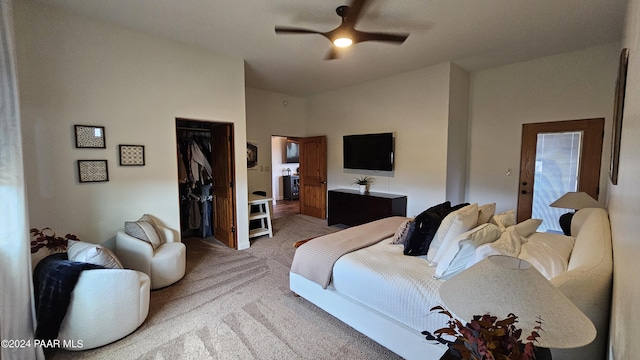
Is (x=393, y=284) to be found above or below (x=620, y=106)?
below

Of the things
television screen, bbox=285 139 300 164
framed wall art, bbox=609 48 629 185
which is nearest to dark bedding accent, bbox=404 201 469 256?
framed wall art, bbox=609 48 629 185

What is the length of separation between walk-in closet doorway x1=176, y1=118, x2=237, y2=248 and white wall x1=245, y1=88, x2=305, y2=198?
3.86 ft

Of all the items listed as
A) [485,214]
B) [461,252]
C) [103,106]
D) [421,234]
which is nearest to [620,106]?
[485,214]

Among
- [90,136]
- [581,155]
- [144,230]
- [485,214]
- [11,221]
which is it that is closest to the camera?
[11,221]

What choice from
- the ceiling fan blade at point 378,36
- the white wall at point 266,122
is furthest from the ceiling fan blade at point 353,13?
the white wall at point 266,122

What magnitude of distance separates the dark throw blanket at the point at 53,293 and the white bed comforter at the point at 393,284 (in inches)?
78.9

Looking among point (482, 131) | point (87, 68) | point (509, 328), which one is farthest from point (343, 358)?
point (482, 131)

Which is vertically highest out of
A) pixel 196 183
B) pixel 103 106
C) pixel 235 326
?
pixel 103 106

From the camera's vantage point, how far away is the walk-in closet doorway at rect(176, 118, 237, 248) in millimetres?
4160

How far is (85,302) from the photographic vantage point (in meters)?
1.97

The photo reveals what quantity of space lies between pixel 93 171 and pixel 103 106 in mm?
731

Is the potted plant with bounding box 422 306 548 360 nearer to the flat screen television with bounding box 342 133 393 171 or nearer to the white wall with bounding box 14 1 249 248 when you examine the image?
the white wall with bounding box 14 1 249 248

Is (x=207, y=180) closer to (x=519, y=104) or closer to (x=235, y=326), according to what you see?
(x=235, y=326)

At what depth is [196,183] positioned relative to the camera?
4695 millimetres
